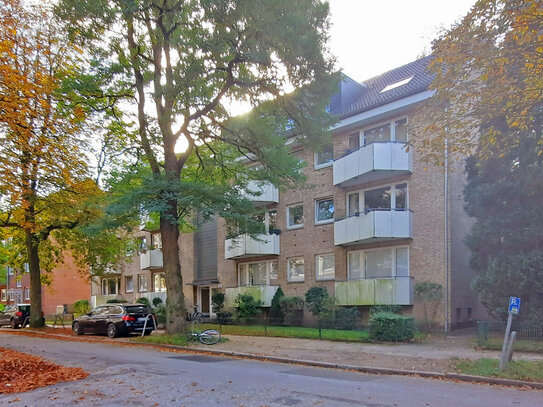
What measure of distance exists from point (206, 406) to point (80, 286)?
46009 millimetres

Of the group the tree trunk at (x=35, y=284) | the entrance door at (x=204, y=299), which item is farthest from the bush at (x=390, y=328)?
the entrance door at (x=204, y=299)

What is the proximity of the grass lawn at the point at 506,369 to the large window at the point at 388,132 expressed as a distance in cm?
1155

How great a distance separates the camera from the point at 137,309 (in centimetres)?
2070

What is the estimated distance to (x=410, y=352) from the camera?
1366cm

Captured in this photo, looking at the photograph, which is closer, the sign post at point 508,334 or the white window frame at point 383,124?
the sign post at point 508,334

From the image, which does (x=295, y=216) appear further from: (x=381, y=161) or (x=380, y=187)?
(x=381, y=161)

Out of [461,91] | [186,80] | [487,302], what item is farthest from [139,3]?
[487,302]

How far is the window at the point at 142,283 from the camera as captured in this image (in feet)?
127

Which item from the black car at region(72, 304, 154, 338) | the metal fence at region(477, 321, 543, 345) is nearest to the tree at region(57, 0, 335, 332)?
the black car at region(72, 304, 154, 338)

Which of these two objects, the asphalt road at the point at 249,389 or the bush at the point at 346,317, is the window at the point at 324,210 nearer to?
the bush at the point at 346,317

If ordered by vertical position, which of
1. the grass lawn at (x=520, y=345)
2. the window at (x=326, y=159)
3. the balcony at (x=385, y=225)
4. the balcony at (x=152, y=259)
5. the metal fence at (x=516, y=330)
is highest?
the window at (x=326, y=159)

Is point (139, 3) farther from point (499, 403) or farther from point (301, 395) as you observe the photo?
point (499, 403)

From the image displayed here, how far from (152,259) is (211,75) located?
70.8 ft

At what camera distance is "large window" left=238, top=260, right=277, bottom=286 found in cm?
2673
